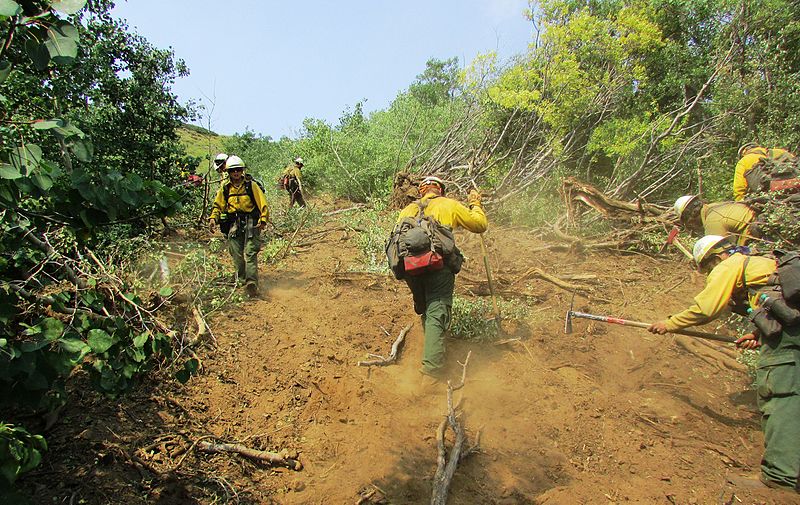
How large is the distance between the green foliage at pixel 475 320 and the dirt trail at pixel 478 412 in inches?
5.4

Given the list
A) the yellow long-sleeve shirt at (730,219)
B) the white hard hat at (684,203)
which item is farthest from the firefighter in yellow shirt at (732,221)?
the white hard hat at (684,203)

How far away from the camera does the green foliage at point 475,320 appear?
5074 mm

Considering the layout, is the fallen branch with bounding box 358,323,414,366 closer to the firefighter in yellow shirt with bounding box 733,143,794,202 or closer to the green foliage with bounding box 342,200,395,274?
the green foliage with bounding box 342,200,395,274

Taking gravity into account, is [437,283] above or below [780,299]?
above

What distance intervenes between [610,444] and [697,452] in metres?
0.64

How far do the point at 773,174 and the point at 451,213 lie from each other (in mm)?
4364

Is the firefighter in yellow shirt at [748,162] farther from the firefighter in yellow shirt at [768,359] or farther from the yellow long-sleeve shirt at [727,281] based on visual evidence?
the yellow long-sleeve shirt at [727,281]

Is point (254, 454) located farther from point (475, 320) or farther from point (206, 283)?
point (475, 320)

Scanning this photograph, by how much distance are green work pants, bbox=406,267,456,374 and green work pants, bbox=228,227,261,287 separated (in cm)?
240

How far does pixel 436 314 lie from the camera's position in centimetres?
432

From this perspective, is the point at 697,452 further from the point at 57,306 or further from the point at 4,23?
the point at 4,23

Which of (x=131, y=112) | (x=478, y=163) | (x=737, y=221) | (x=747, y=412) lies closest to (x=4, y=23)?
(x=131, y=112)

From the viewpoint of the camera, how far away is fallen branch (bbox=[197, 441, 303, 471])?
3.07 meters

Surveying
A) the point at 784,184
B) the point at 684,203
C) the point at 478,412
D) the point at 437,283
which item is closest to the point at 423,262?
the point at 437,283
